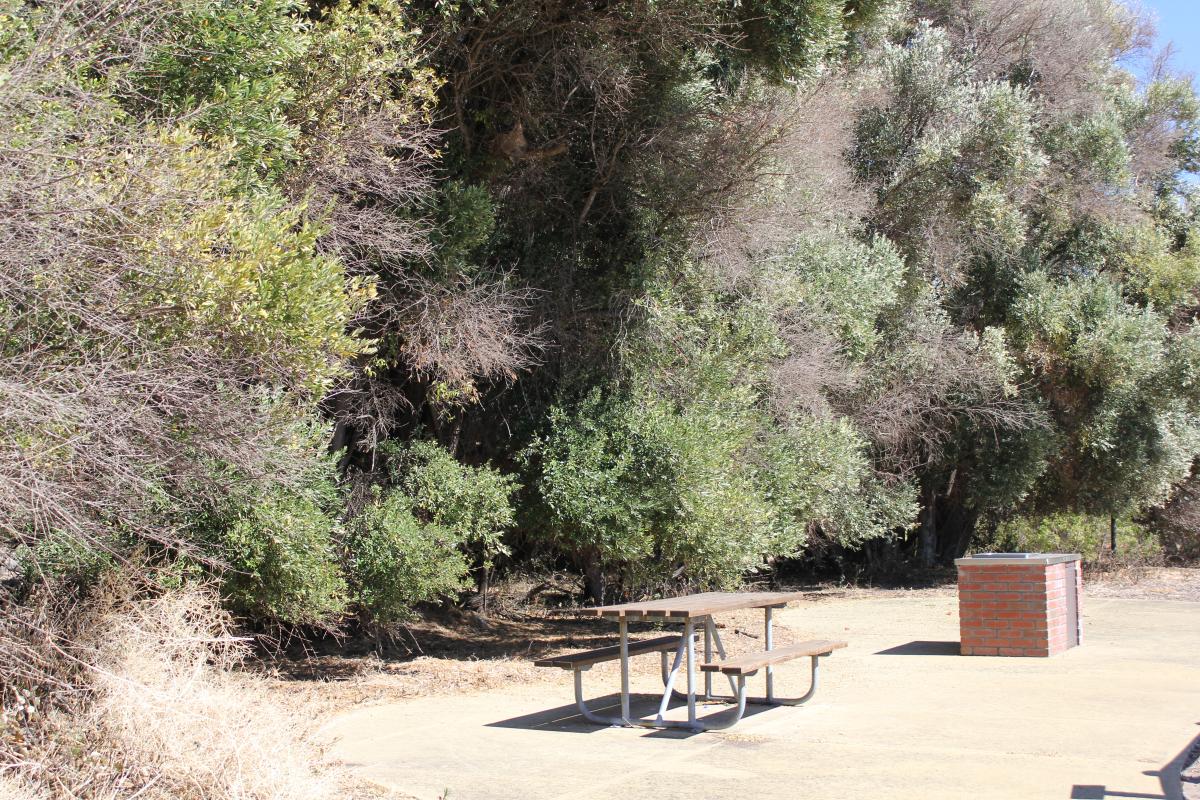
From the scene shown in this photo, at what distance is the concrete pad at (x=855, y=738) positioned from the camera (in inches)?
250

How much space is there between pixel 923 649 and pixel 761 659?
16.2 feet

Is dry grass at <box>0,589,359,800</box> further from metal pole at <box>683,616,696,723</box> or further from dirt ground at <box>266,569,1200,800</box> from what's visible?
metal pole at <box>683,616,696,723</box>

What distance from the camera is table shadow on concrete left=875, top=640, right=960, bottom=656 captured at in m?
12.0

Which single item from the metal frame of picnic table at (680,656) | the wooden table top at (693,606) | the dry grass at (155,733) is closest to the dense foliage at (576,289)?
the dry grass at (155,733)

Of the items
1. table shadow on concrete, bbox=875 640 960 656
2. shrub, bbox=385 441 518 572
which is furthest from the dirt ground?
shrub, bbox=385 441 518 572

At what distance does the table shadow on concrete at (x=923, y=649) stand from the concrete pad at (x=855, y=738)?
0.25 meters

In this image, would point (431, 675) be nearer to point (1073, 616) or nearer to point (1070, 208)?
point (1073, 616)

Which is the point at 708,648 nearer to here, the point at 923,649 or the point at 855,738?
the point at 855,738

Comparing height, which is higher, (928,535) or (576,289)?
(576,289)

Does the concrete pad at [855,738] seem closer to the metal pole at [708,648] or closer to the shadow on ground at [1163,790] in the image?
the shadow on ground at [1163,790]

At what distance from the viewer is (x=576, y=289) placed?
41.8 feet

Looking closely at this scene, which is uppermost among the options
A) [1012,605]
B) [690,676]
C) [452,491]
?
[452,491]

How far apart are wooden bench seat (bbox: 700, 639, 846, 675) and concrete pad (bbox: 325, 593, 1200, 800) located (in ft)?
1.55

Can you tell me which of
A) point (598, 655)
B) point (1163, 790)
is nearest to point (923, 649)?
point (598, 655)
